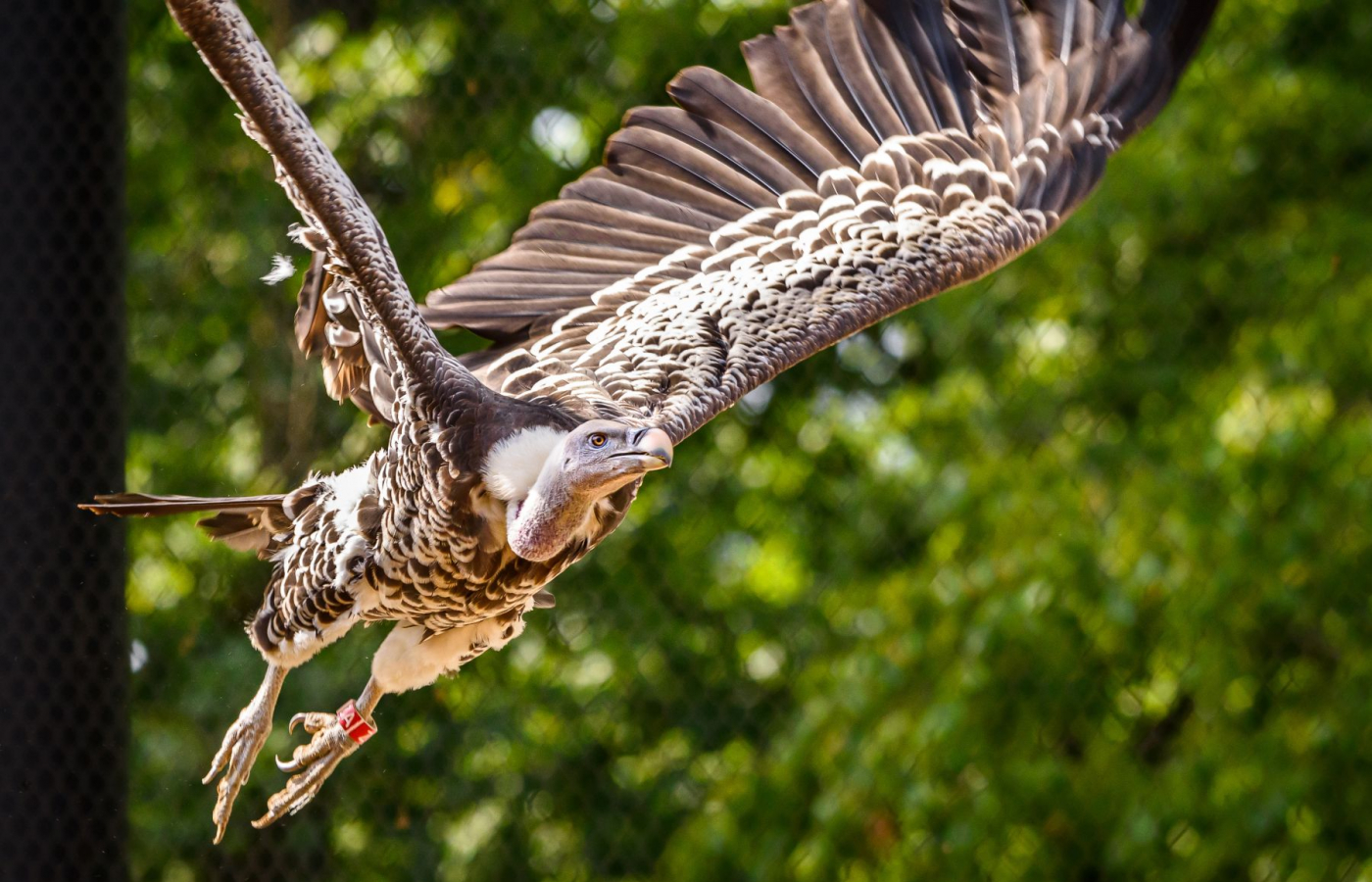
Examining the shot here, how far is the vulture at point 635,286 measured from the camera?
2.71m

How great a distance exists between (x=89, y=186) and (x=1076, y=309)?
273 cm

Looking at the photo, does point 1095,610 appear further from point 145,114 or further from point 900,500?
point 145,114

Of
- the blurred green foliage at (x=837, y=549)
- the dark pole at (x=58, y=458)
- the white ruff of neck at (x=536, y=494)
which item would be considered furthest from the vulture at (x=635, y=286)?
the blurred green foliage at (x=837, y=549)

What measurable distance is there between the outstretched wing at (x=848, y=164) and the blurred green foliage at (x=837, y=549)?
1.28m

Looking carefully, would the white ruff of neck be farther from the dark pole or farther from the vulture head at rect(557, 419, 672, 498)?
the dark pole

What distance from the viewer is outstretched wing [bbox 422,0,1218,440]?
11.8 ft

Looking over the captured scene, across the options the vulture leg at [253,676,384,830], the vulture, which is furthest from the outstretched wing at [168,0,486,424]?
the vulture leg at [253,676,384,830]

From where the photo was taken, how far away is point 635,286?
3623mm

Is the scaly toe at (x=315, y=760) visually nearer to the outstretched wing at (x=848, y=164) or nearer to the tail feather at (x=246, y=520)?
the tail feather at (x=246, y=520)

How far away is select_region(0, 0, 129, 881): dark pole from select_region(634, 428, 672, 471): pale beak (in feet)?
5.69

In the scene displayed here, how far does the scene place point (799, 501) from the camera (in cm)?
542

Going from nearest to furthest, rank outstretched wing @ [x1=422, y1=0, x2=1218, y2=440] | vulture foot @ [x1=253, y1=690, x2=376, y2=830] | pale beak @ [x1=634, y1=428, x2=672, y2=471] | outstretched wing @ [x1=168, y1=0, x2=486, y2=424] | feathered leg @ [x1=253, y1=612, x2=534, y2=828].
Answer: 1. outstretched wing @ [x1=168, y1=0, x2=486, y2=424]
2. pale beak @ [x1=634, y1=428, x2=672, y2=471]
3. feathered leg @ [x1=253, y1=612, x2=534, y2=828]
4. vulture foot @ [x1=253, y1=690, x2=376, y2=830]
5. outstretched wing @ [x1=422, y1=0, x2=1218, y2=440]

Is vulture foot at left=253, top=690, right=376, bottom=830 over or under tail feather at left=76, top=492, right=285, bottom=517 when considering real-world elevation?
under

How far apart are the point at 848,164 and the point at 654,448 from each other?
1392mm
